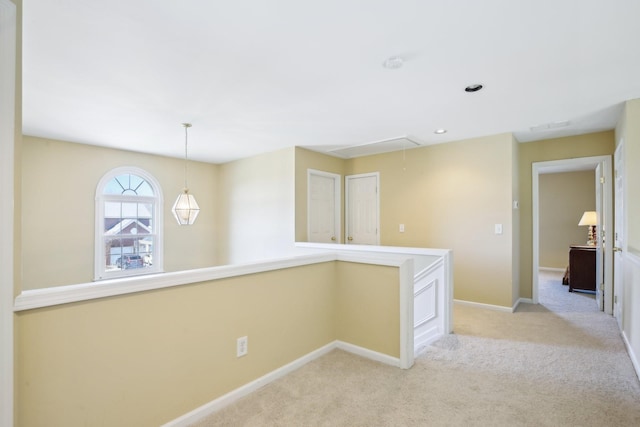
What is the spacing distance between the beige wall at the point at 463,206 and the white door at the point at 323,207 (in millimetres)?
904

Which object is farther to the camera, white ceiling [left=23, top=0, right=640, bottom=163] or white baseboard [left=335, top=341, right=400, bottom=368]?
white baseboard [left=335, top=341, right=400, bottom=368]

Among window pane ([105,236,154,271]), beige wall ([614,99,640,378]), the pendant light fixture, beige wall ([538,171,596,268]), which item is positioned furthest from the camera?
beige wall ([538,171,596,268])

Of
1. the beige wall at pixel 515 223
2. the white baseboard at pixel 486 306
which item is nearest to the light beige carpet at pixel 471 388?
the white baseboard at pixel 486 306

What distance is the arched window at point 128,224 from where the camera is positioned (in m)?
4.88

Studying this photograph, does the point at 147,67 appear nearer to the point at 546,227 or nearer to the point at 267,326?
the point at 267,326

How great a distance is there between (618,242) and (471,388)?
2.73m

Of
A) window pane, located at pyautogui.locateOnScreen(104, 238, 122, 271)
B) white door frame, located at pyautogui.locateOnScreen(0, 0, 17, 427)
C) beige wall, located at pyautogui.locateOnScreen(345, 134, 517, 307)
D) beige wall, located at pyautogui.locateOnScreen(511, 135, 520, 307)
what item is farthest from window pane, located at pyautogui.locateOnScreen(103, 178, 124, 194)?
beige wall, located at pyautogui.locateOnScreen(511, 135, 520, 307)

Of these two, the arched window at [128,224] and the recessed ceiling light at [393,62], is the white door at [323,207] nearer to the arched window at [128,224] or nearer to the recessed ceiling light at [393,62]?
the arched window at [128,224]

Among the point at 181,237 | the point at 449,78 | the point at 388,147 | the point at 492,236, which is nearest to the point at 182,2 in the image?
the point at 449,78

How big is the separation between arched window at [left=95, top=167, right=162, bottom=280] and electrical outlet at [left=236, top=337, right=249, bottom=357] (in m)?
3.82

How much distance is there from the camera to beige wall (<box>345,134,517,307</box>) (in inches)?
166

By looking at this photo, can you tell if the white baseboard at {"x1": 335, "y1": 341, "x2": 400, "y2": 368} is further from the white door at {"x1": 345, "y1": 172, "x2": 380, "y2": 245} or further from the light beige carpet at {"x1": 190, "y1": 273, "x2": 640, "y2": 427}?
the white door at {"x1": 345, "y1": 172, "x2": 380, "y2": 245}

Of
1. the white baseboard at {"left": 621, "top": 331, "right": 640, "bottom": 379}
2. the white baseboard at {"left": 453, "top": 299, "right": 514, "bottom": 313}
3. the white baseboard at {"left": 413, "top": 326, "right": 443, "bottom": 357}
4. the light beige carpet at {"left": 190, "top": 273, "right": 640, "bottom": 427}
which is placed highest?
the white baseboard at {"left": 621, "top": 331, "right": 640, "bottom": 379}

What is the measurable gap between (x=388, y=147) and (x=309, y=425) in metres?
4.10
